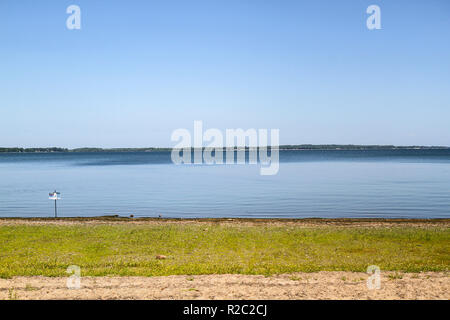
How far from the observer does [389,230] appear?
22.0m

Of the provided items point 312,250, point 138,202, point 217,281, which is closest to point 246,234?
point 312,250

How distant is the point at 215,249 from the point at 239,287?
632 cm

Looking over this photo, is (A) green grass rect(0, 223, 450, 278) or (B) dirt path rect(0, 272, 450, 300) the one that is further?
(A) green grass rect(0, 223, 450, 278)

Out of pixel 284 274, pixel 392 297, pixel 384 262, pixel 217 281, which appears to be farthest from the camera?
pixel 384 262

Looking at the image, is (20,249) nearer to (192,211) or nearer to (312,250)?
(312,250)

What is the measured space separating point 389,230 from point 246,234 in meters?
7.74

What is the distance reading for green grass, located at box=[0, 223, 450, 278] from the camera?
13.8 m

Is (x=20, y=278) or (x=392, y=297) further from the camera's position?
(x=20, y=278)

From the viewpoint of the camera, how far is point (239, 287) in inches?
438

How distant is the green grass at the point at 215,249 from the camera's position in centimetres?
1380

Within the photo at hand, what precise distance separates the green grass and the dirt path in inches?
32.4

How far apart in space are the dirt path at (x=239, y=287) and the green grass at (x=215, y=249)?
32.4 inches

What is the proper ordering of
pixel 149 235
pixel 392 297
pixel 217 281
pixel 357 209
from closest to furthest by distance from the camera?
pixel 392 297 < pixel 217 281 < pixel 149 235 < pixel 357 209
